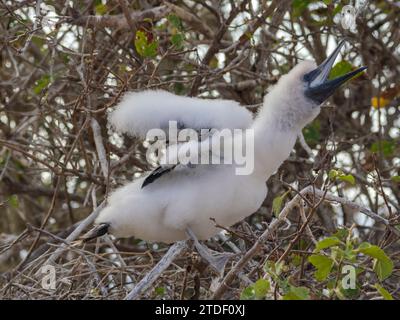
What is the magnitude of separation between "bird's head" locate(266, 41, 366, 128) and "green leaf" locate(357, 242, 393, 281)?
0.87m

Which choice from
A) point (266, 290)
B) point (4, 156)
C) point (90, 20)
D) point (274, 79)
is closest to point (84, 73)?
point (90, 20)

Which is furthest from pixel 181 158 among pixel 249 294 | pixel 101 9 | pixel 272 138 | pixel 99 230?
pixel 101 9

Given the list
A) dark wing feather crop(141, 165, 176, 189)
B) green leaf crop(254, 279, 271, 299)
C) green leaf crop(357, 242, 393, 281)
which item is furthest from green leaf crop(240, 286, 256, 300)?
dark wing feather crop(141, 165, 176, 189)

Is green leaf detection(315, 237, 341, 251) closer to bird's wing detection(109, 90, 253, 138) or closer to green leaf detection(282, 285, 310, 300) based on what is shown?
green leaf detection(282, 285, 310, 300)

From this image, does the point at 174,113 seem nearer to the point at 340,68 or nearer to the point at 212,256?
the point at 212,256

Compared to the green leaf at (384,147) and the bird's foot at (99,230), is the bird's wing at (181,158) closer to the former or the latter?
the bird's foot at (99,230)

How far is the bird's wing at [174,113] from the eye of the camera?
11.1 feet

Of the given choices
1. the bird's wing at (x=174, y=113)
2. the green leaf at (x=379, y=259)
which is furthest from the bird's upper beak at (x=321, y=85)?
the green leaf at (x=379, y=259)

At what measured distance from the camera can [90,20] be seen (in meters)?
4.06

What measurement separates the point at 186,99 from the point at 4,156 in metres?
1.76

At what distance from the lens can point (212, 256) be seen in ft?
10.8

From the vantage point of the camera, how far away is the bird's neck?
325 centimetres

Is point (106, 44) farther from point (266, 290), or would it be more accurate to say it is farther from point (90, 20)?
point (266, 290)

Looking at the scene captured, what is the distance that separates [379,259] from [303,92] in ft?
3.19
